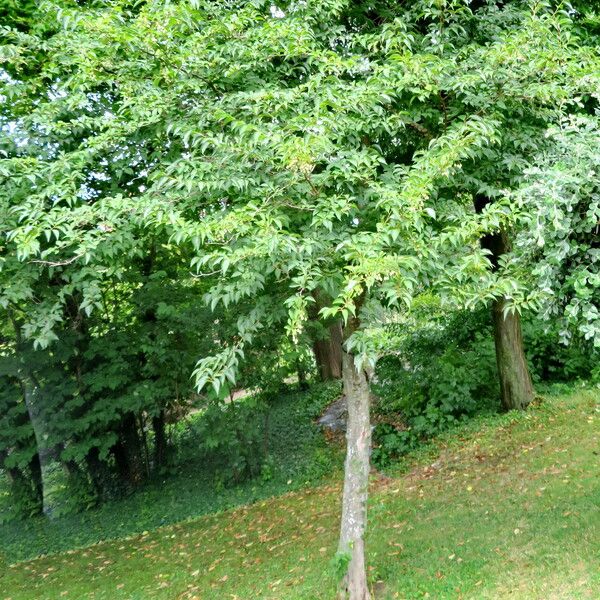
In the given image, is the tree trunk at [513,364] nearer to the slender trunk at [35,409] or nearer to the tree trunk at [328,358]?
the tree trunk at [328,358]

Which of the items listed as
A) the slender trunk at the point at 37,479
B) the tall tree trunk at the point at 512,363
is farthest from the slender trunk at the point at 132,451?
the tall tree trunk at the point at 512,363

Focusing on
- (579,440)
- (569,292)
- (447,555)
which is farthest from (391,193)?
(579,440)

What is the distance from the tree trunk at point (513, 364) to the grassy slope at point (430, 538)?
0.32 m

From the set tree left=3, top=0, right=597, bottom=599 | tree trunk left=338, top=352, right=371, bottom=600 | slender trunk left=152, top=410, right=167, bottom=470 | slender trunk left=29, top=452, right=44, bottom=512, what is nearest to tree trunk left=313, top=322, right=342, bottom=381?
slender trunk left=152, top=410, right=167, bottom=470

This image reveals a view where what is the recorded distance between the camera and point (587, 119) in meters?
3.55

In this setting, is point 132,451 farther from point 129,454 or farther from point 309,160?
point 309,160

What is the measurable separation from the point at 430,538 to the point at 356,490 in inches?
67.6

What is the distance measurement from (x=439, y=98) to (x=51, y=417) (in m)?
7.78

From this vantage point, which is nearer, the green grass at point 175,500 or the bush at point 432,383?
the bush at point 432,383

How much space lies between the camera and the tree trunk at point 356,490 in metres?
4.64

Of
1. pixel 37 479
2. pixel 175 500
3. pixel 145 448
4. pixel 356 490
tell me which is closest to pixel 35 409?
pixel 37 479

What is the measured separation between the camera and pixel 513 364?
896cm

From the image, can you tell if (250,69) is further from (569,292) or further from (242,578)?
(242,578)

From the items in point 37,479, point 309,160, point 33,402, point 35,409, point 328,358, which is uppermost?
point 309,160
